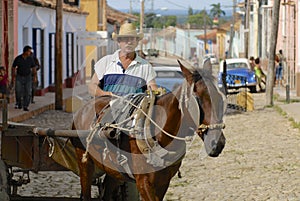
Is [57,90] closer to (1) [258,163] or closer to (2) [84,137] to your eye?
(1) [258,163]

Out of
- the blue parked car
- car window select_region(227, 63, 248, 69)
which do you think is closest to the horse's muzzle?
the blue parked car

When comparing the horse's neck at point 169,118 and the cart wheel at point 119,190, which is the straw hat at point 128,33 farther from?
the cart wheel at point 119,190

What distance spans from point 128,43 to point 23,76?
14207 millimetres

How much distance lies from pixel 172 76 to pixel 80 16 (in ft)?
80.5

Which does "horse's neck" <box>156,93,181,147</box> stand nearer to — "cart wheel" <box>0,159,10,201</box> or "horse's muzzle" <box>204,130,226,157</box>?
"horse's muzzle" <box>204,130,226,157</box>

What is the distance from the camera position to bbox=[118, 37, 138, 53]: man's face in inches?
297

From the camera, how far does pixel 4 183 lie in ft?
26.0

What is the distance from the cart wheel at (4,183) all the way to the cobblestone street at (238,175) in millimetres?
1889

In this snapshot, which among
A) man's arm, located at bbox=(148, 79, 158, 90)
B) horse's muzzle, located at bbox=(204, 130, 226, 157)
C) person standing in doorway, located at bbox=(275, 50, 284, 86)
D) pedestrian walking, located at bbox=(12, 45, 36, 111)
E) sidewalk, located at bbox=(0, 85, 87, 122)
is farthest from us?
person standing in doorway, located at bbox=(275, 50, 284, 86)

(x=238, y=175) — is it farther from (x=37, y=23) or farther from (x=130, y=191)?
(x=37, y=23)

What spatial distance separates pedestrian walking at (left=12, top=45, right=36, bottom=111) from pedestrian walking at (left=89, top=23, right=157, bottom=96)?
13898 mm

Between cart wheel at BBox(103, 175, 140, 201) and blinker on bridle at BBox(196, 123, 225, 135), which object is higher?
blinker on bridle at BBox(196, 123, 225, 135)

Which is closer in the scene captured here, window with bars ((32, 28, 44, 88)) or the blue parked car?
window with bars ((32, 28, 44, 88))

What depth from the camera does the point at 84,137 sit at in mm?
7324
